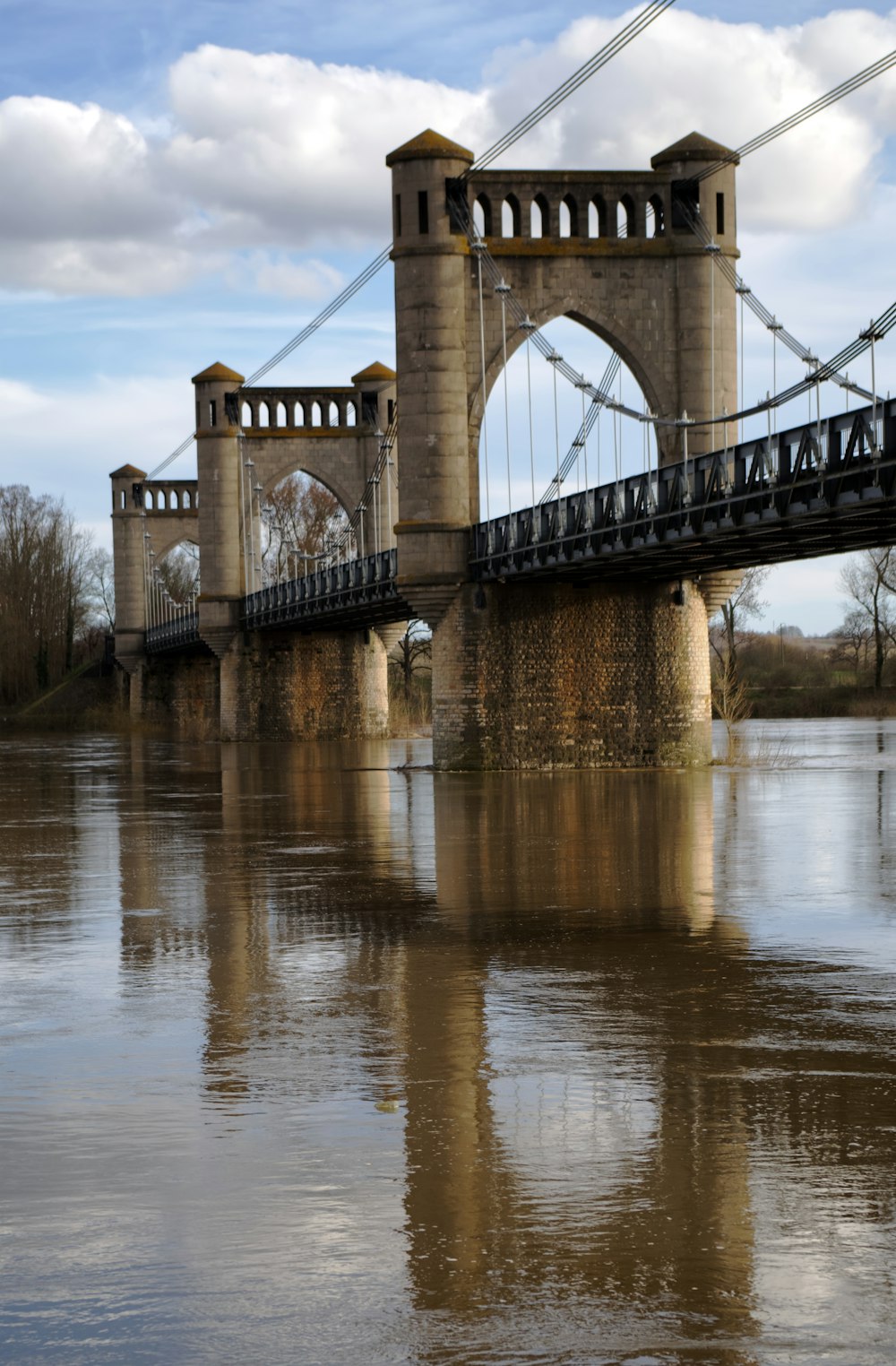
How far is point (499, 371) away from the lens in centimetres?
4228

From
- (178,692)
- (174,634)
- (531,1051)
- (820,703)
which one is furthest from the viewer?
(178,692)

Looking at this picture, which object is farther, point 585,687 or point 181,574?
point 181,574

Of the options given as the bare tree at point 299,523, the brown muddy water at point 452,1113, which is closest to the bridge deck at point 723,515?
the brown muddy water at point 452,1113

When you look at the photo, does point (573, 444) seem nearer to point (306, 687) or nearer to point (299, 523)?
point (306, 687)

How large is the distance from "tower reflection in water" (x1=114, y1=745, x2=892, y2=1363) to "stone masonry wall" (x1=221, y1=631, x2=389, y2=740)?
46.5 metres

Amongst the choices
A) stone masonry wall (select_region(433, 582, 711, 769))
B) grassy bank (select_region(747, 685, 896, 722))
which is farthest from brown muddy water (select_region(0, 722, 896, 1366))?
grassy bank (select_region(747, 685, 896, 722))

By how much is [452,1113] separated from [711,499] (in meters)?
24.6

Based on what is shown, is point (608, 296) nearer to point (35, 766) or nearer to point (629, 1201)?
point (35, 766)

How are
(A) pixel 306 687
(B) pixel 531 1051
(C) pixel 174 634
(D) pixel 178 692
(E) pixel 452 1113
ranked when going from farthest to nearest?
1. (D) pixel 178 692
2. (C) pixel 174 634
3. (A) pixel 306 687
4. (B) pixel 531 1051
5. (E) pixel 452 1113

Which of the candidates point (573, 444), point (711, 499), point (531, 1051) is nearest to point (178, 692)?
point (573, 444)

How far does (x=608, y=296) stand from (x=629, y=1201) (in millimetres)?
37323

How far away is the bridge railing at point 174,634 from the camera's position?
84250 millimetres

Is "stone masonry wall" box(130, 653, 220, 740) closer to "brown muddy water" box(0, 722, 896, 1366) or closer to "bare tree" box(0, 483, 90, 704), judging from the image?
"bare tree" box(0, 483, 90, 704)

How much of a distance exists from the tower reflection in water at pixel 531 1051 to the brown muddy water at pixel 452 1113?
0.02 meters
